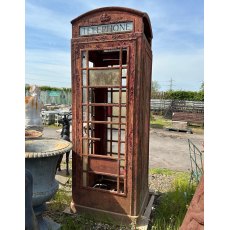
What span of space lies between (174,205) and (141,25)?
9.34ft

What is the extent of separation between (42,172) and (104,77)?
59.9 inches

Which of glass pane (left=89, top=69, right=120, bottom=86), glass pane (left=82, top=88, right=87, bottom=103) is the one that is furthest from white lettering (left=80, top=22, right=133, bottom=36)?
glass pane (left=82, top=88, right=87, bottom=103)

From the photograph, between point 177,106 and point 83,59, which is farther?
point 177,106

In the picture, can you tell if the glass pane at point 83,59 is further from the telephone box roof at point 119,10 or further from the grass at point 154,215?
the grass at point 154,215

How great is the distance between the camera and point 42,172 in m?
2.81

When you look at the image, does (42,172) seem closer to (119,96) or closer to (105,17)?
(119,96)

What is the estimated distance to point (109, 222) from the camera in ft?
10.6

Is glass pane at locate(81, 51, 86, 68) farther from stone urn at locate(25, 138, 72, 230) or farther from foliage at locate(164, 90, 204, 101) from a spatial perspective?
foliage at locate(164, 90, 204, 101)

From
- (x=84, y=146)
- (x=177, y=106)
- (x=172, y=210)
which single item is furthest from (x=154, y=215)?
(x=177, y=106)

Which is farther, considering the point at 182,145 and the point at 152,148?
the point at 182,145

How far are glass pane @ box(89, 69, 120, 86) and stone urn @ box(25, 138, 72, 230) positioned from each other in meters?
0.98

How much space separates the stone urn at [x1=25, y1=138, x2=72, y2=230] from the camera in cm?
269
